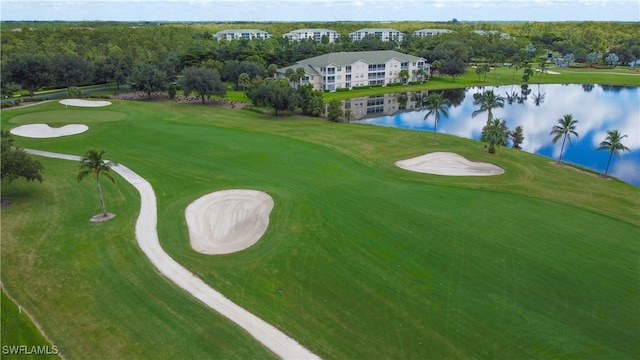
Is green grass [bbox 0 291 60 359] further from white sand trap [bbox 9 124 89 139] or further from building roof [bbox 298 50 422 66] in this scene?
building roof [bbox 298 50 422 66]

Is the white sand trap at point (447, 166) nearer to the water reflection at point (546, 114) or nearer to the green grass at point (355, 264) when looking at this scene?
the green grass at point (355, 264)

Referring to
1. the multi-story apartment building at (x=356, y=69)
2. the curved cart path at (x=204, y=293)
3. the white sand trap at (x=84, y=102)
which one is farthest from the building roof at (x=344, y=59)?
the curved cart path at (x=204, y=293)

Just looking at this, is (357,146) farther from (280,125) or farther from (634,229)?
(634,229)

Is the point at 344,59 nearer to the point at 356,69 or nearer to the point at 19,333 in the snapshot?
the point at 356,69

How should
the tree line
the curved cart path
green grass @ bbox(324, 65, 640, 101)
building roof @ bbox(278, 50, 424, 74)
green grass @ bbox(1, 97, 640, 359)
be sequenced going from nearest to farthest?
the curved cart path → green grass @ bbox(1, 97, 640, 359) → the tree line → building roof @ bbox(278, 50, 424, 74) → green grass @ bbox(324, 65, 640, 101)

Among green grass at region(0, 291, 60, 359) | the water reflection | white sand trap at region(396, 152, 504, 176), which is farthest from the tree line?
green grass at region(0, 291, 60, 359)

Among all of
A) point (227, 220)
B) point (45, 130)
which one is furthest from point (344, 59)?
point (227, 220)
